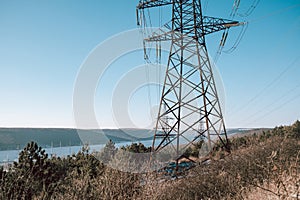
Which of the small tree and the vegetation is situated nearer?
the vegetation

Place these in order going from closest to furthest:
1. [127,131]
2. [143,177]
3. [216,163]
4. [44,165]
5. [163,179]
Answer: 1. [143,177]
2. [163,179]
3. [216,163]
4. [44,165]
5. [127,131]

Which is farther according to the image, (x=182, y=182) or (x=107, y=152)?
(x=107, y=152)

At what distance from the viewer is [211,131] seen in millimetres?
7340

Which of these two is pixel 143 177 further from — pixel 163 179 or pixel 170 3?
pixel 170 3

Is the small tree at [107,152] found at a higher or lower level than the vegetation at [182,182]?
higher

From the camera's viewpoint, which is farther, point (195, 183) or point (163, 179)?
point (195, 183)

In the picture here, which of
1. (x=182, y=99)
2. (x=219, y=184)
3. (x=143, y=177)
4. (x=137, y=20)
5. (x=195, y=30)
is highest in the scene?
(x=137, y=20)

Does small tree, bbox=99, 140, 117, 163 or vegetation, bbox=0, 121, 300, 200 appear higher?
small tree, bbox=99, 140, 117, 163

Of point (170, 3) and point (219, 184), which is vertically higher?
point (170, 3)

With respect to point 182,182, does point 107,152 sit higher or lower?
higher

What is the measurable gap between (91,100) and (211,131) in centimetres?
427

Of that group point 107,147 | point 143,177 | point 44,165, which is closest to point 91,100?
point 107,147

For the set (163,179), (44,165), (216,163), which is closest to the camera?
(163,179)

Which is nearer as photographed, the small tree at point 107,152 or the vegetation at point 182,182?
the vegetation at point 182,182
